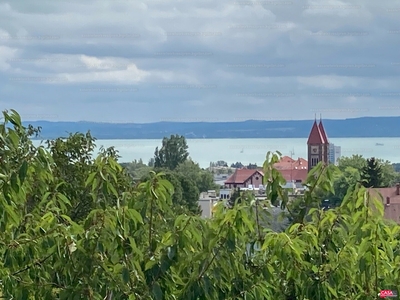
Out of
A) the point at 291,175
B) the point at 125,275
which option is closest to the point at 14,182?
the point at 125,275

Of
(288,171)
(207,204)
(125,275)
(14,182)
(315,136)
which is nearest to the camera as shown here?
(125,275)

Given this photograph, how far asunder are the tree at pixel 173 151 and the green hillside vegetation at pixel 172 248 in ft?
177

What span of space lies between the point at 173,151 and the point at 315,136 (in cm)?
1338

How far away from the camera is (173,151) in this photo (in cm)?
5950

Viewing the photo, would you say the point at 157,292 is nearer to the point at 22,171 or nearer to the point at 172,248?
the point at 172,248

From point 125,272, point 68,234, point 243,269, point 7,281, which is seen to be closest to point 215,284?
point 243,269

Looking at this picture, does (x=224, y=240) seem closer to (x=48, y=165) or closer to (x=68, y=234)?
(x=68, y=234)

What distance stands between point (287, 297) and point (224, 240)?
38 centimetres

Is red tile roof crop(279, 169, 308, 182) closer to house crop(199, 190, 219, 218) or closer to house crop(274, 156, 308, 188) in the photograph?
house crop(274, 156, 308, 188)

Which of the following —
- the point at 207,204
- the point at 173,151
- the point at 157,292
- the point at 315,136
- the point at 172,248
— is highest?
the point at 315,136

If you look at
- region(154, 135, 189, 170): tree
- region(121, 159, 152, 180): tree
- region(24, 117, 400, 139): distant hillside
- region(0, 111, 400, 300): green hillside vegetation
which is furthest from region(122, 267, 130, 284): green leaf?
region(154, 135, 189, 170): tree

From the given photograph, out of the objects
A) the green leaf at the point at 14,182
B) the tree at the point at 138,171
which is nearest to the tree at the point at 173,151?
the tree at the point at 138,171

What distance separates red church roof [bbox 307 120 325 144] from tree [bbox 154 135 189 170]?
1129cm

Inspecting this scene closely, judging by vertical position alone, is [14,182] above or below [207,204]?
above
